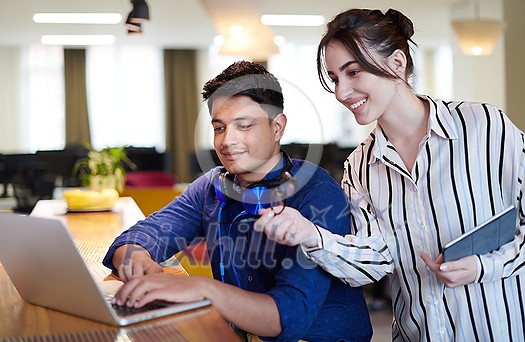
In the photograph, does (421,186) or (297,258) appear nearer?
(297,258)

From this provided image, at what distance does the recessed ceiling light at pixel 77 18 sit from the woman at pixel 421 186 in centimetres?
725

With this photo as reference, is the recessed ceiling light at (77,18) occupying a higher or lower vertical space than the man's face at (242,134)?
higher

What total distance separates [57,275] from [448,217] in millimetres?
833

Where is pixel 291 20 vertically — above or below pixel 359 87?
above

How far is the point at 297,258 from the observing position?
1.38 meters

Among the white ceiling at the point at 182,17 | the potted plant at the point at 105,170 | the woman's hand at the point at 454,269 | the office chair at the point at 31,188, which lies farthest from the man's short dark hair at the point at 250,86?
the office chair at the point at 31,188

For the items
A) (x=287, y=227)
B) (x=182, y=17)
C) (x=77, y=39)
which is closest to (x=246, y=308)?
(x=287, y=227)

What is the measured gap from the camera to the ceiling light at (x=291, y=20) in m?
8.59

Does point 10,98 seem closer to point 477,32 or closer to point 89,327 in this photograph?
point 477,32

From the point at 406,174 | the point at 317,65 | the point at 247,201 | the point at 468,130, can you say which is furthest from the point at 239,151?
the point at 468,130

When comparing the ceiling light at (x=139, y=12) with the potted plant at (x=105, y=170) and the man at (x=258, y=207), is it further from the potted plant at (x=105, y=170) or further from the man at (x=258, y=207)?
the man at (x=258, y=207)

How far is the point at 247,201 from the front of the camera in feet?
4.95

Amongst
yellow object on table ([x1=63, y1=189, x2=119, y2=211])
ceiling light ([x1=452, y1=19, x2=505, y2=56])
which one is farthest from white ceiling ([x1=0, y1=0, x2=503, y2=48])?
yellow object on table ([x1=63, y1=189, x2=119, y2=211])

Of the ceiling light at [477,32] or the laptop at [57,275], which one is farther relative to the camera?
the ceiling light at [477,32]
